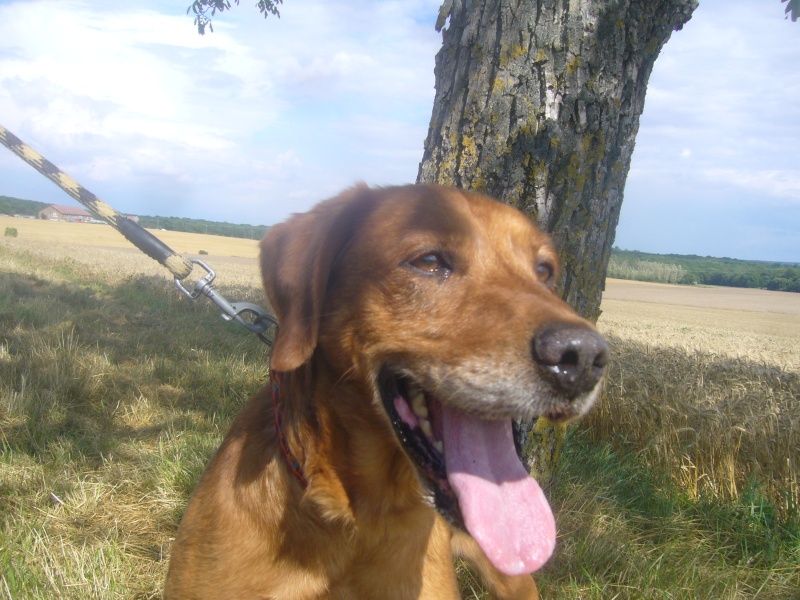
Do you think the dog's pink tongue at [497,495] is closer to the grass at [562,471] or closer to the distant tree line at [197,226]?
the grass at [562,471]

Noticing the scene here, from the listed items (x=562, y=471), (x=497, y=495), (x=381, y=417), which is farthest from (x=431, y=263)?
(x=562, y=471)

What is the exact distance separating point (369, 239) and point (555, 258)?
2.96 ft

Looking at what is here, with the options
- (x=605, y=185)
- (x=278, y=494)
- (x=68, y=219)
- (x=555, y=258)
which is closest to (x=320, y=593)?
(x=278, y=494)

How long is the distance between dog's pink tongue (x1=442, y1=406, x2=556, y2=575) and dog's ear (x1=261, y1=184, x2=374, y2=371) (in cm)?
57

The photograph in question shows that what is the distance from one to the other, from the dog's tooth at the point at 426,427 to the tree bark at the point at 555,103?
1620 mm

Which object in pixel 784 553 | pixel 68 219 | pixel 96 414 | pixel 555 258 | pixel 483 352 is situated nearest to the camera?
pixel 483 352

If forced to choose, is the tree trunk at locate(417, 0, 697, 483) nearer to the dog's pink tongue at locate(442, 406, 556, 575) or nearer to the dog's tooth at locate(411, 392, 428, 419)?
the dog's pink tongue at locate(442, 406, 556, 575)

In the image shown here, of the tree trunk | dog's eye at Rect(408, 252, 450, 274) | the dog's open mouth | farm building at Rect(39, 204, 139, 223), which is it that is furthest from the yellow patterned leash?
farm building at Rect(39, 204, 139, 223)

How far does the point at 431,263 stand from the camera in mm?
2344

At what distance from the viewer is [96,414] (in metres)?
4.70

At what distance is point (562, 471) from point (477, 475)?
213 cm

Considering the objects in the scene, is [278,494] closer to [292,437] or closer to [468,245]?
[292,437]

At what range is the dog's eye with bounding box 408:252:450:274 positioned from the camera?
231 centimetres

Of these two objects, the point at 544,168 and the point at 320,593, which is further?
the point at 544,168
